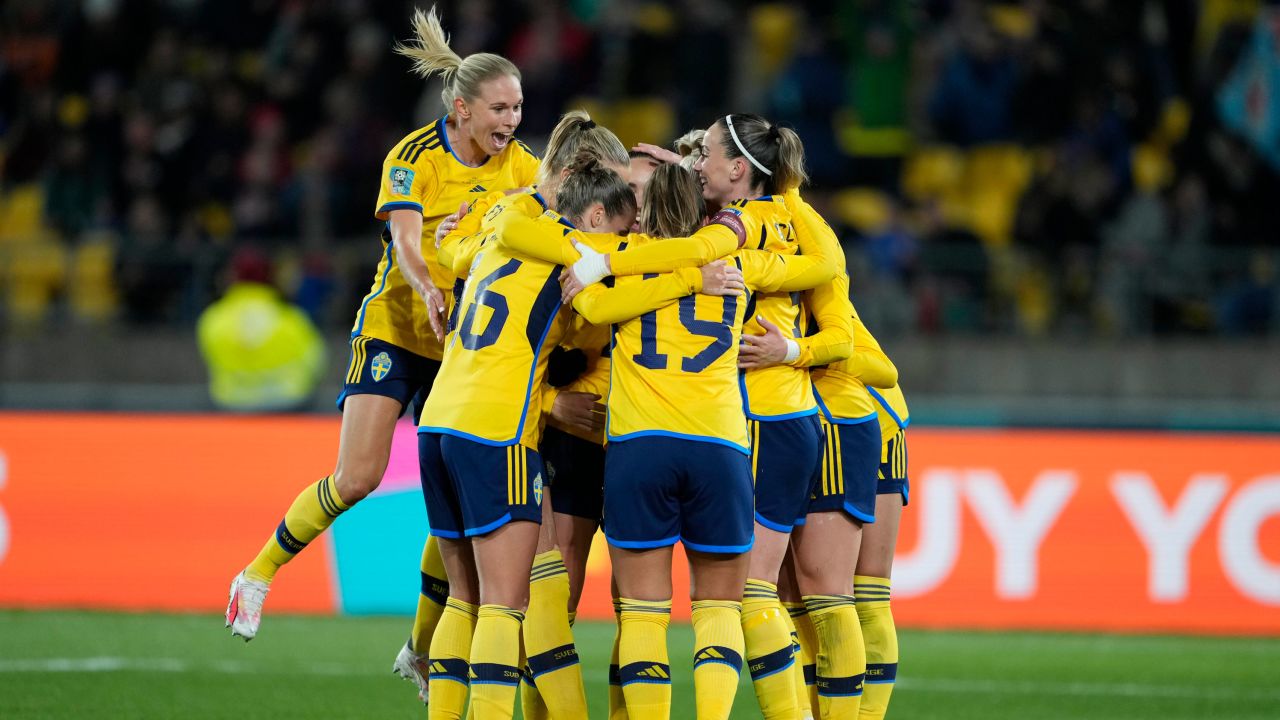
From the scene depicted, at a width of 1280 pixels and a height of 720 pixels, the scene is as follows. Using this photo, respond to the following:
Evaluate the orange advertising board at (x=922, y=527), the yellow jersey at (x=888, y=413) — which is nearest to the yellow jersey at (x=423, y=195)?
the yellow jersey at (x=888, y=413)

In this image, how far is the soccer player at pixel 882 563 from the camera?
6.39 m

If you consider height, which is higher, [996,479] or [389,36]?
[389,36]

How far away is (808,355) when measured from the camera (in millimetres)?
6090

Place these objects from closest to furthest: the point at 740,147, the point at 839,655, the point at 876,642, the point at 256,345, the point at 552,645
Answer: the point at 552,645 < the point at 740,147 < the point at 839,655 < the point at 876,642 < the point at 256,345

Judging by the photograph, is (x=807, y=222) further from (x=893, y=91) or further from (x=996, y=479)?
(x=893, y=91)

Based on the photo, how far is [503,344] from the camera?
223 inches

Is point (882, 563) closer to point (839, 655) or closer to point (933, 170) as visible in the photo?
point (839, 655)

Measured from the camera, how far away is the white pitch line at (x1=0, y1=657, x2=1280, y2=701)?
8438mm

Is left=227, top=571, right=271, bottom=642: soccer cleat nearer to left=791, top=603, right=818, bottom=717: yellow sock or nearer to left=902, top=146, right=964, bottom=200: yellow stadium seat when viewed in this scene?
left=791, top=603, right=818, bottom=717: yellow sock

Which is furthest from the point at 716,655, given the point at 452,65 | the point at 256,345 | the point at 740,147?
the point at 256,345

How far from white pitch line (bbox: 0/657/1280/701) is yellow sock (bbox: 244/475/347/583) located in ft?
6.38

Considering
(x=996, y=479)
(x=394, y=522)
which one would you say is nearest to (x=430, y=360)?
(x=394, y=522)

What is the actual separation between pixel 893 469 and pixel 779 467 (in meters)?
0.83

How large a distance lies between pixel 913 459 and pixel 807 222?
493 cm
